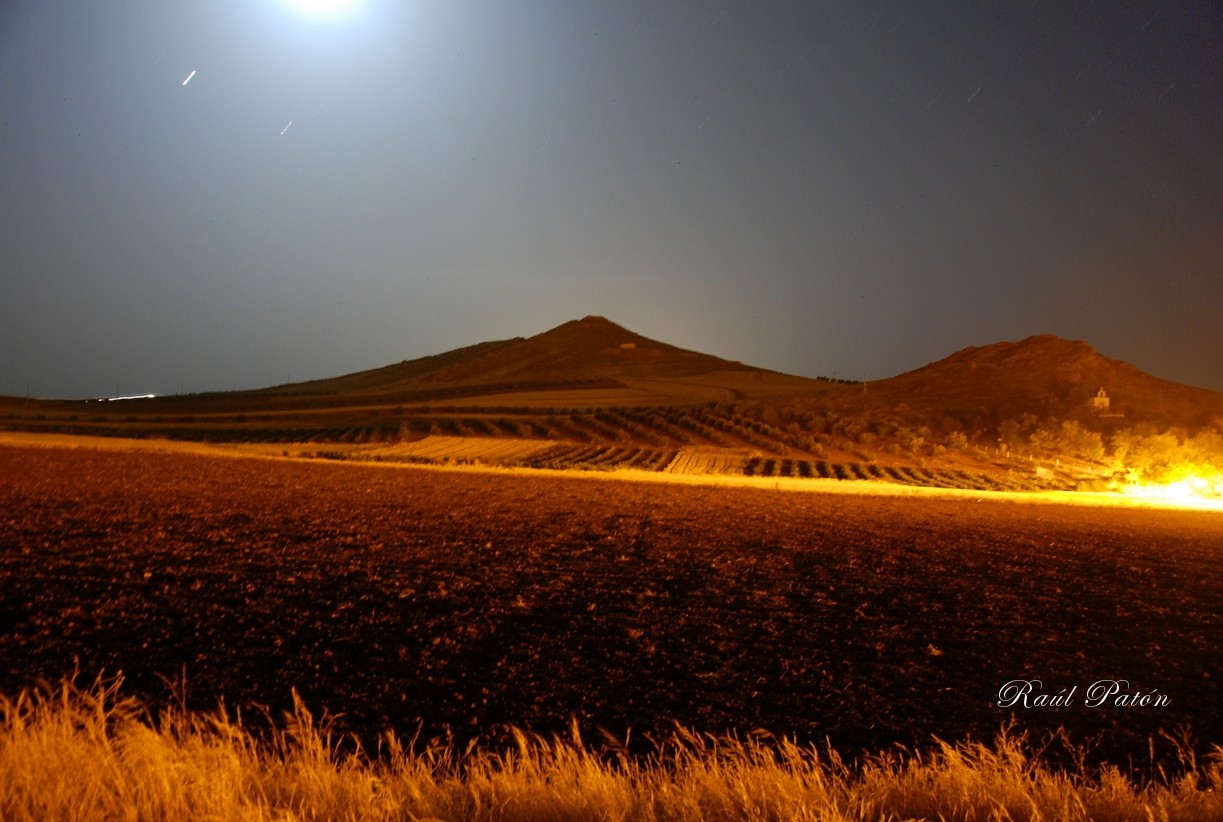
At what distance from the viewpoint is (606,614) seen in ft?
38.3

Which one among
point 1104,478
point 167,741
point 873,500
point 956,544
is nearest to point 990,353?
point 1104,478

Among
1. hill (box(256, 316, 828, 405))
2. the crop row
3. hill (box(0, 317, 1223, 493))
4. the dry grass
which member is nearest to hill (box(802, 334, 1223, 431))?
hill (box(0, 317, 1223, 493))

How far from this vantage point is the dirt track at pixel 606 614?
8.34 m

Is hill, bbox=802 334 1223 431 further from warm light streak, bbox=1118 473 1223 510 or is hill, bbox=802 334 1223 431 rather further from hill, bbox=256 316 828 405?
hill, bbox=256 316 828 405

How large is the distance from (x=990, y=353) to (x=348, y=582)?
85.4m

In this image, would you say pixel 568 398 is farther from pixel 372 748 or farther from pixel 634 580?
pixel 372 748

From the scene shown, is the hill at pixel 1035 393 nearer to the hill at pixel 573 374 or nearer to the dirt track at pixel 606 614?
the hill at pixel 573 374

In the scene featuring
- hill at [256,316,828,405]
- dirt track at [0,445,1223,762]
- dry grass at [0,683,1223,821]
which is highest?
hill at [256,316,828,405]

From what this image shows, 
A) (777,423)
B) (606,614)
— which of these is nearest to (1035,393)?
(777,423)

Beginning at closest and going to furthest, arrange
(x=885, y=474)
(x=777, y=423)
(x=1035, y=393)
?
(x=885, y=474)
(x=777, y=423)
(x=1035, y=393)

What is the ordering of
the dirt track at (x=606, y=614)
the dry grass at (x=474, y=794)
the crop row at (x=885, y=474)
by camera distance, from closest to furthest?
the dry grass at (x=474, y=794)
the dirt track at (x=606, y=614)
the crop row at (x=885, y=474)

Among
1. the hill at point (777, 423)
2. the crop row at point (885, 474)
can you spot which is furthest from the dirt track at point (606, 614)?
the hill at point (777, 423)

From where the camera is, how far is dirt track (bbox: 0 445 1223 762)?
27.3 ft

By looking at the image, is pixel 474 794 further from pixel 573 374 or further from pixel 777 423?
pixel 573 374
